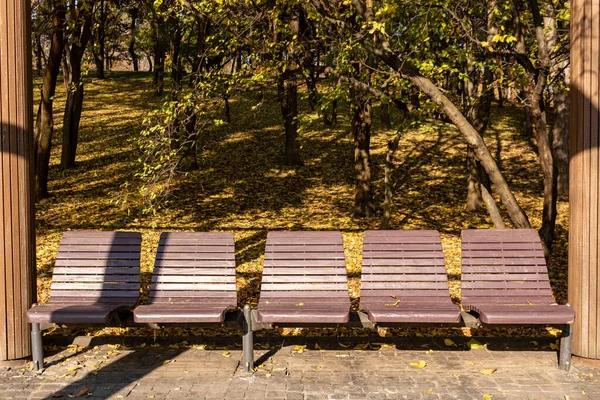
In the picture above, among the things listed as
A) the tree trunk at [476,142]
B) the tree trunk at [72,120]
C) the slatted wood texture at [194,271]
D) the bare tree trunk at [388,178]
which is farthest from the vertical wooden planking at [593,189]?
the tree trunk at [72,120]

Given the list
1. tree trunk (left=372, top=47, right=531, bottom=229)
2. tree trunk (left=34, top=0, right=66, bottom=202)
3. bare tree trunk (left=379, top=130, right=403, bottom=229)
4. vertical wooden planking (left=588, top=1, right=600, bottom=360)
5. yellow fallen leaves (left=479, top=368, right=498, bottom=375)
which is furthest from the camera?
tree trunk (left=34, top=0, right=66, bottom=202)

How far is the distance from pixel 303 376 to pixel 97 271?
2408 mm

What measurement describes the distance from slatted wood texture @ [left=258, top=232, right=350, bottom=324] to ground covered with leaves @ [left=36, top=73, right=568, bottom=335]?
1.00 m

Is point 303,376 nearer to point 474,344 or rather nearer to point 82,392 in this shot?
point 82,392

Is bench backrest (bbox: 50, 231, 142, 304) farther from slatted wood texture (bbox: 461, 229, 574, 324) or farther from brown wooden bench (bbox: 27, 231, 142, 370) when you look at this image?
slatted wood texture (bbox: 461, 229, 574, 324)

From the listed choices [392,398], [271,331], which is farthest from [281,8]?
[392,398]

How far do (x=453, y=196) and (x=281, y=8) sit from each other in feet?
30.4

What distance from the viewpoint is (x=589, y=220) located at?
249 inches

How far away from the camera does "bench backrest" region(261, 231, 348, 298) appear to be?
6.83 metres

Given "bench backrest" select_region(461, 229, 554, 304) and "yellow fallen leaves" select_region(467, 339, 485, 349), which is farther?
"yellow fallen leaves" select_region(467, 339, 485, 349)

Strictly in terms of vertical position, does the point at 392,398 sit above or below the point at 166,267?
below

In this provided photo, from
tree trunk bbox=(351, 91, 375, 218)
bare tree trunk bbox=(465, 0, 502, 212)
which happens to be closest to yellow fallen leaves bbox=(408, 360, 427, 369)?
bare tree trunk bbox=(465, 0, 502, 212)

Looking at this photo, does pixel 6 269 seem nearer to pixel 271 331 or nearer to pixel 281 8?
pixel 271 331

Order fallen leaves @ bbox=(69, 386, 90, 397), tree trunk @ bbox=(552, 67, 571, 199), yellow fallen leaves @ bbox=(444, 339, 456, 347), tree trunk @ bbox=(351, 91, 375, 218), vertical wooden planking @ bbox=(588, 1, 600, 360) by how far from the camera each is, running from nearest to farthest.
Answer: fallen leaves @ bbox=(69, 386, 90, 397), vertical wooden planking @ bbox=(588, 1, 600, 360), yellow fallen leaves @ bbox=(444, 339, 456, 347), tree trunk @ bbox=(351, 91, 375, 218), tree trunk @ bbox=(552, 67, 571, 199)
